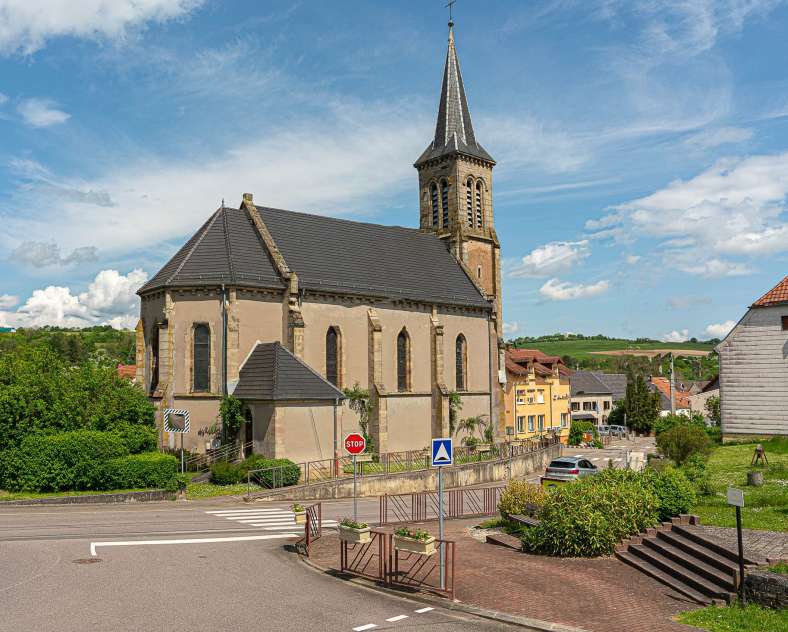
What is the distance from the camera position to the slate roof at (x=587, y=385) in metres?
88.8

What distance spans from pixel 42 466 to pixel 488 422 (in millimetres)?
28379

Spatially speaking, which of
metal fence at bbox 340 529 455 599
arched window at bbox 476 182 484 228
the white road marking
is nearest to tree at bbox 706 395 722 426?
arched window at bbox 476 182 484 228

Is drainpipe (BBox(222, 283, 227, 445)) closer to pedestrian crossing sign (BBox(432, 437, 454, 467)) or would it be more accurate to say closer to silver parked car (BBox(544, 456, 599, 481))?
silver parked car (BBox(544, 456, 599, 481))

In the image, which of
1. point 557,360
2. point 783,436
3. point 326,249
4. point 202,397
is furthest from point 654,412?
point 202,397

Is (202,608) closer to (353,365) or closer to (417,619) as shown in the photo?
(417,619)

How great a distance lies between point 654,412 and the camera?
2975 inches

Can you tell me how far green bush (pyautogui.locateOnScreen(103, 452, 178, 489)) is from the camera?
88.1 feet

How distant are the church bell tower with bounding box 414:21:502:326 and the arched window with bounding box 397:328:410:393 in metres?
9.17

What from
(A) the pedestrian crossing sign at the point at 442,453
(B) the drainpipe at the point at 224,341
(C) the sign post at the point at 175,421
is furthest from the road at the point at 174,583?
(B) the drainpipe at the point at 224,341

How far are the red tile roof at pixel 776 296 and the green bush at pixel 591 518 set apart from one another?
68.1 feet

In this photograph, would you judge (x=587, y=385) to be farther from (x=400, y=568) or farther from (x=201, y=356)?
(x=400, y=568)

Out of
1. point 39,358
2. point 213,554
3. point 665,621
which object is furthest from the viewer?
point 39,358

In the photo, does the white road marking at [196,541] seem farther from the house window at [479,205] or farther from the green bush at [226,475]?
the house window at [479,205]

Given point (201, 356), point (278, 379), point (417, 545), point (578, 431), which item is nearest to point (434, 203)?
point (201, 356)
